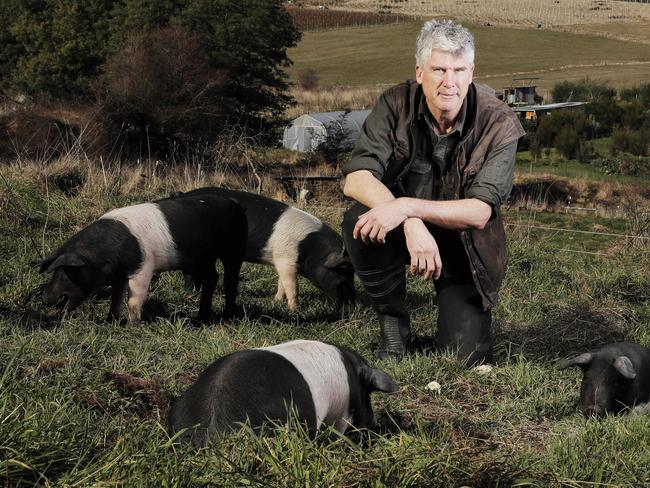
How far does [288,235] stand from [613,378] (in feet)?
11.7

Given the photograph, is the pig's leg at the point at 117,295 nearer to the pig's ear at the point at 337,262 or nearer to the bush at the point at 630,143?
the pig's ear at the point at 337,262

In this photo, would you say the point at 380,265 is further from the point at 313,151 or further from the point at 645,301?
the point at 313,151

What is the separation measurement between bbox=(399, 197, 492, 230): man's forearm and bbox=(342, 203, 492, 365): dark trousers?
50cm

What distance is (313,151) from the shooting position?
26750 millimetres

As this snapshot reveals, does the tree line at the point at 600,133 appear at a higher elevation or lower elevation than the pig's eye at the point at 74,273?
lower

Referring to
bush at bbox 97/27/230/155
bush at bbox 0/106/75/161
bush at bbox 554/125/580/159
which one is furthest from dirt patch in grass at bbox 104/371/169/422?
bush at bbox 554/125/580/159

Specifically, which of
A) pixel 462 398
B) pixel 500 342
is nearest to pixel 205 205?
pixel 500 342

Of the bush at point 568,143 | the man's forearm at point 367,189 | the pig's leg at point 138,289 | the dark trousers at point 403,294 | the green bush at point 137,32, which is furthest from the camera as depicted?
the bush at point 568,143

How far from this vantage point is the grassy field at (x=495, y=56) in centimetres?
5747

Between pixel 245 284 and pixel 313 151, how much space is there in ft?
62.4

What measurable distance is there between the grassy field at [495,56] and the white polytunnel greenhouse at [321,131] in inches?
881

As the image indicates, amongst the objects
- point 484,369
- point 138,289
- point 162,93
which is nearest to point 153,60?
point 162,93

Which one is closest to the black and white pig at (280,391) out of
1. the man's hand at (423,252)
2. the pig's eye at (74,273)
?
the man's hand at (423,252)

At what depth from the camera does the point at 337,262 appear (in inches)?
298
